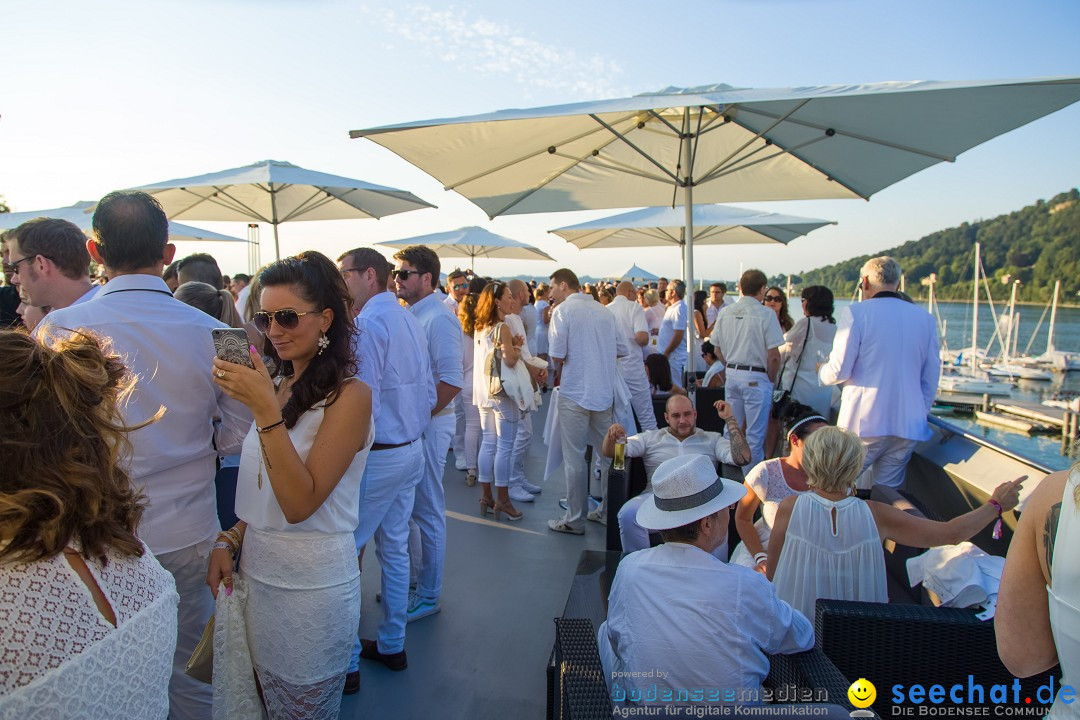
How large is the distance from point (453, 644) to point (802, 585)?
5.90ft

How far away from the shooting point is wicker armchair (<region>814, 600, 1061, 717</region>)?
82.0 inches

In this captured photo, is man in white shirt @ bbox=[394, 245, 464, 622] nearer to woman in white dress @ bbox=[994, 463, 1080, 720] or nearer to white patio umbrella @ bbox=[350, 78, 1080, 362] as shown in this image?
white patio umbrella @ bbox=[350, 78, 1080, 362]

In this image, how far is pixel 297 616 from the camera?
184 centimetres

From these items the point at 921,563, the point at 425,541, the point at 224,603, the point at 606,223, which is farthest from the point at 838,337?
the point at 606,223

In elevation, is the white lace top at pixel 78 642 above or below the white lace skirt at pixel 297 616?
above

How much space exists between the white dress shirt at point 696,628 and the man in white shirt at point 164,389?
1.48m

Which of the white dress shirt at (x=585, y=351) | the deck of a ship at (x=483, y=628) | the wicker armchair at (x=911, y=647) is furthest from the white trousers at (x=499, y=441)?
the wicker armchair at (x=911, y=647)

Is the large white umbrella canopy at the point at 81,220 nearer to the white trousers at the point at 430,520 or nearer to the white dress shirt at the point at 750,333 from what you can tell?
the white trousers at the point at 430,520

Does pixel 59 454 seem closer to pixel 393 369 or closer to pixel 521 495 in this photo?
pixel 393 369

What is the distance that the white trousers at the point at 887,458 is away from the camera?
4.19 meters

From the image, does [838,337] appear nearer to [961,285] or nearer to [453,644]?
[453,644]

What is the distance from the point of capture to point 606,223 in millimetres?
9953

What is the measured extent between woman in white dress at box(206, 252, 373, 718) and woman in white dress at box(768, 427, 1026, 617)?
5.72ft

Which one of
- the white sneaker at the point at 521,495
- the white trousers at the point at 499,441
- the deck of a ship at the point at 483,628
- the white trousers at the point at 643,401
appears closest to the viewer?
the deck of a ship at the point at 483,628
